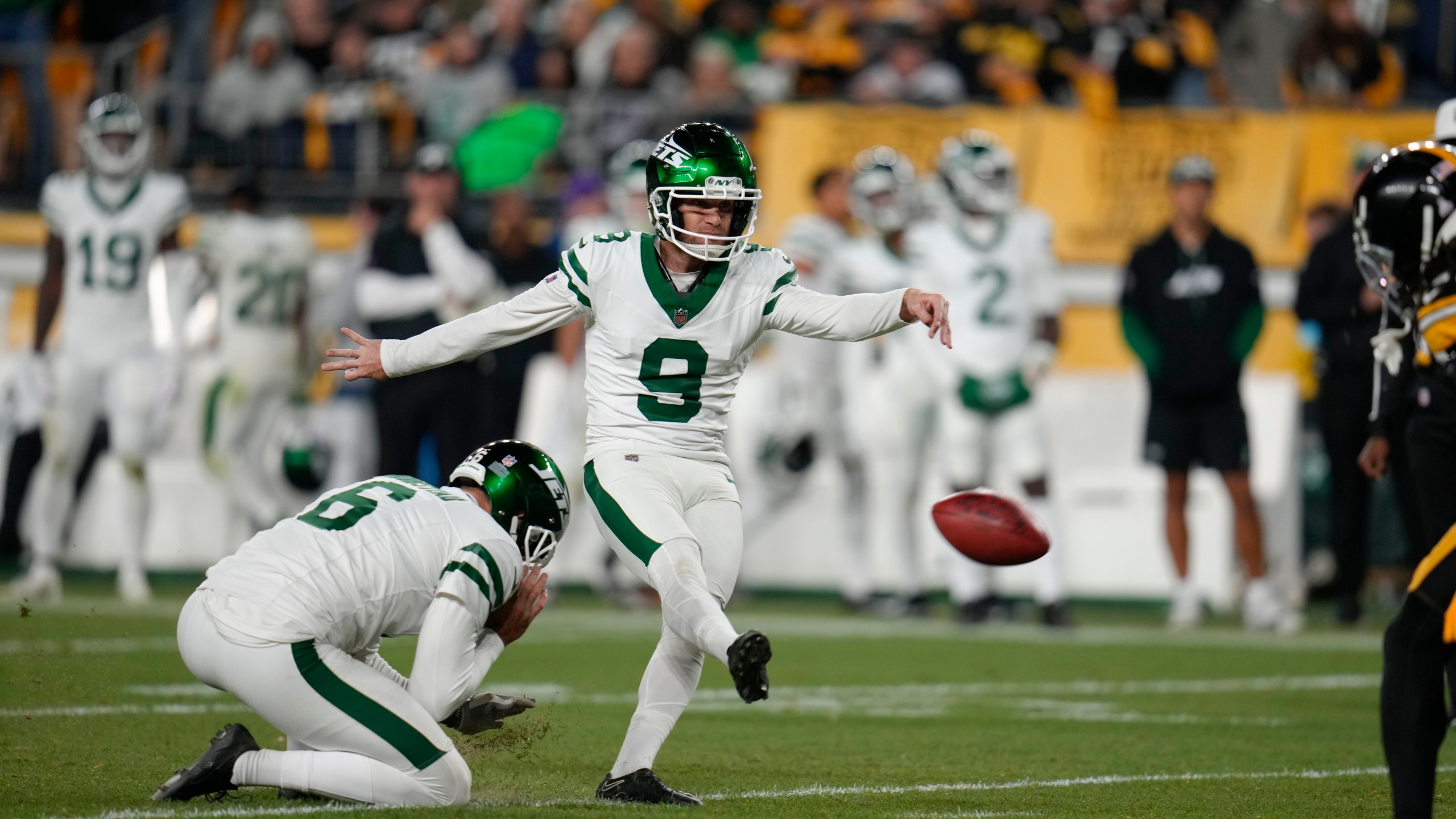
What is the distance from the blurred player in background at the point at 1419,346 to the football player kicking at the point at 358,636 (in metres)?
1.92

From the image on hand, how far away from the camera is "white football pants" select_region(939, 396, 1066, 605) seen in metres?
9.62

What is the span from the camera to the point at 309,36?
1475 cm

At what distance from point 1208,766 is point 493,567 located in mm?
2195

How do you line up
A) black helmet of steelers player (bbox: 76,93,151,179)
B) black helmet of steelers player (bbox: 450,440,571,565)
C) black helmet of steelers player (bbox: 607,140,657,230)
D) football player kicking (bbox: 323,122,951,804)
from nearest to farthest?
black helmet of steelers player (bbox: 450,440,571,565)
football player kicking (bbox: 323,122,951,804)
black helmet of steelers player (bbox: 76,93,151,179)
black helmet of steelers player (bbox: 607,140,657,230)

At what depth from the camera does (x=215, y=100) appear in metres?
14.2

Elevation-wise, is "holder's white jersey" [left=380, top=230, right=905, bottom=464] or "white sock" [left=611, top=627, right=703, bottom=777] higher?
"holder's white jersey" [left=380, top=230, right=905, bottom=464]

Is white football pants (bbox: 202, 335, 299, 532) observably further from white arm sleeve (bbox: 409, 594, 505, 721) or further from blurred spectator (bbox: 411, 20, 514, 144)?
white arm sleeve (bbox: 409, 594, 505, 721)

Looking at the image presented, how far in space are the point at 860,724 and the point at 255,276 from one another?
574 cm

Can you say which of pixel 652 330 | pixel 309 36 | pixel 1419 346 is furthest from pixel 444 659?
pixel 309 36

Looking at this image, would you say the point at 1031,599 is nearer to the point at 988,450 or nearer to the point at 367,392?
the point at 988,450

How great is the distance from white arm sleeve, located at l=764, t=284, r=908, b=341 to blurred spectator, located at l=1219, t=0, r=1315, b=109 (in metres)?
9.17

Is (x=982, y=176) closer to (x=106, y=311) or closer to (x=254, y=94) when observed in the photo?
(x=106, y=311)

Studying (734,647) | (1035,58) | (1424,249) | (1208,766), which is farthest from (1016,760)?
(1035,58)

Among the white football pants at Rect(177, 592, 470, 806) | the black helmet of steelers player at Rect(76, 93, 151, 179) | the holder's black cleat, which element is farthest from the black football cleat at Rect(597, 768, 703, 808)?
the black helmet of steelers player at Rect(76, 93, 151, 179)
